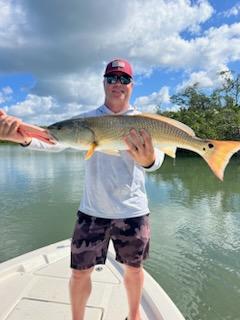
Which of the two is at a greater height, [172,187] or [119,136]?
[119,136]

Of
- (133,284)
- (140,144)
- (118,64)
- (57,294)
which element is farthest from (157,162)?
(57,294)

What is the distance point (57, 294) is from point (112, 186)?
A: 1.57 m

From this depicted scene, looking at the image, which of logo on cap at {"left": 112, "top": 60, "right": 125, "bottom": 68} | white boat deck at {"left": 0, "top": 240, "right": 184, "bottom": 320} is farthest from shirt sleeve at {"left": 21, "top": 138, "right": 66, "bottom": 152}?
white boat deck at {"left": 0, "top": 240, "right": 184, "bottom": 320}

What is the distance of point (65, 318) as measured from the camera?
3.14 meters

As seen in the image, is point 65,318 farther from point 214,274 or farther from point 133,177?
point 214,274

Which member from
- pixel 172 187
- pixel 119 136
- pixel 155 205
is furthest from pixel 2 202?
pixel 119 136

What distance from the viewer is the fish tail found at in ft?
8.71

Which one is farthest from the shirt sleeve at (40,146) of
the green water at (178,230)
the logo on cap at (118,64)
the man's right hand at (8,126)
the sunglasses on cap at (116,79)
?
the green water at (178,230)

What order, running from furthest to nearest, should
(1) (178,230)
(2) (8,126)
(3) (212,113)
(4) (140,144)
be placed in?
(3) (212,113)
(1) (178,230)
(4) (140,144)
(2) (8,126)

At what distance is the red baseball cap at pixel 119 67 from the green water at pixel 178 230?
3.69 meters

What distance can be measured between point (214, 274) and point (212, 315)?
1.40 metres

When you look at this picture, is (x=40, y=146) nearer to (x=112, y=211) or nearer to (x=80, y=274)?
(x=112, y=211)

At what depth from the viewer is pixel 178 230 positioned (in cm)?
898

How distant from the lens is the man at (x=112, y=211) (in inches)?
105
